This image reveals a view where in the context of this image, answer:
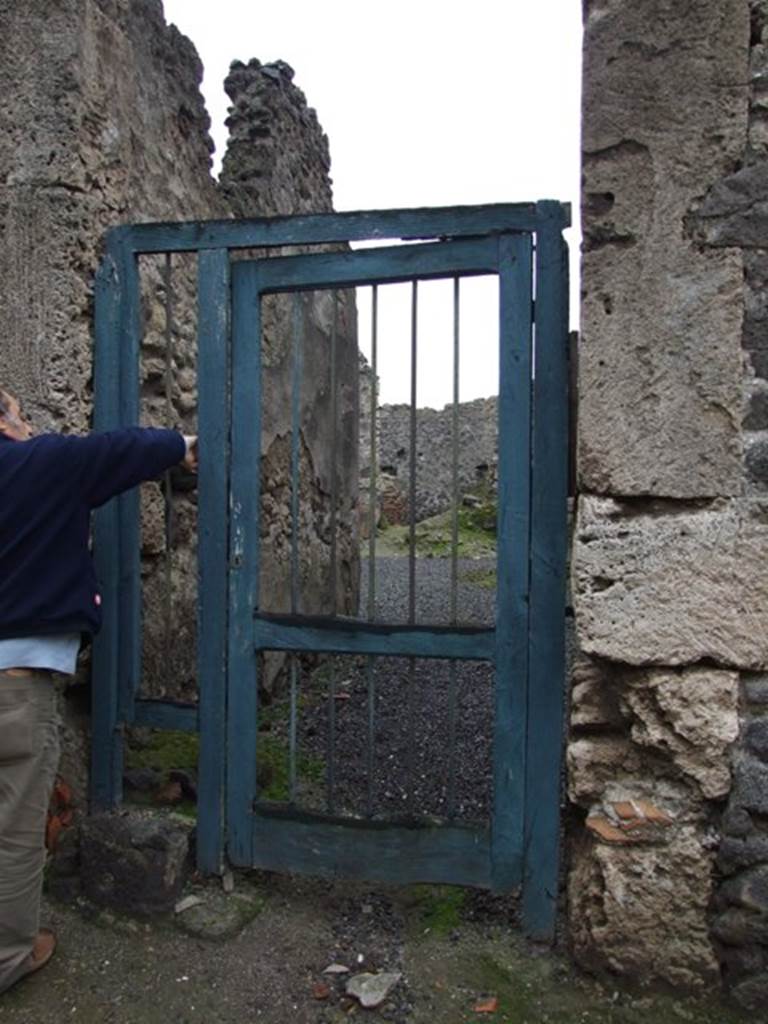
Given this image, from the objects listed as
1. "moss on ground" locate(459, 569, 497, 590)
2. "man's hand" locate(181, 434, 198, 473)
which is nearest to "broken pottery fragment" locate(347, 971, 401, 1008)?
"man's hand" locate(181, 434, 198, 473)

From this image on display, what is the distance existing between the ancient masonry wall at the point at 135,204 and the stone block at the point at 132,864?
324 mm

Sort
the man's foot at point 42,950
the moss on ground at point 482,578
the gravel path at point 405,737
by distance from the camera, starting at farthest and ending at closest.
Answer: the moss on ground at point 482,578 < the gravel path at point 405,737 < the man's foot at point 42,950

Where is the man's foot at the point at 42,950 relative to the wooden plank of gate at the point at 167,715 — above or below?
below

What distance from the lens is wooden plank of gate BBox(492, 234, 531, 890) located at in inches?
91.7

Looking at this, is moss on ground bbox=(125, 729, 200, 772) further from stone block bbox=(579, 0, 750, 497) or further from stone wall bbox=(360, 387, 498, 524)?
stone wall bbox=(360, 387, 498, 524)

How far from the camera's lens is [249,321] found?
2.57 meters

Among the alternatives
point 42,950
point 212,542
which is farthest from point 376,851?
point 212,542

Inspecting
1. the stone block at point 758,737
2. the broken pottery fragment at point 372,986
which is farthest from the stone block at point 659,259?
the broken pottery fragment at point 372,986

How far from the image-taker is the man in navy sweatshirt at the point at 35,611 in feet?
7.02

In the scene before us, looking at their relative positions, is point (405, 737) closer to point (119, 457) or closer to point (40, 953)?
point (40, 953)

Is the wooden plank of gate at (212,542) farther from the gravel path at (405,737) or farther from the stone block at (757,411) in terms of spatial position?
the stone block at (757,411)

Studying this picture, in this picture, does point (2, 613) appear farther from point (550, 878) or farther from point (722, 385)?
point (722, 385)

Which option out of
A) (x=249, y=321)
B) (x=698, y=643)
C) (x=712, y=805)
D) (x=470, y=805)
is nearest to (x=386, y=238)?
(x=249, y=321)

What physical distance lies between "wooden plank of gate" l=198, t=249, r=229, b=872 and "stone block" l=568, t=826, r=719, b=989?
1161mm
